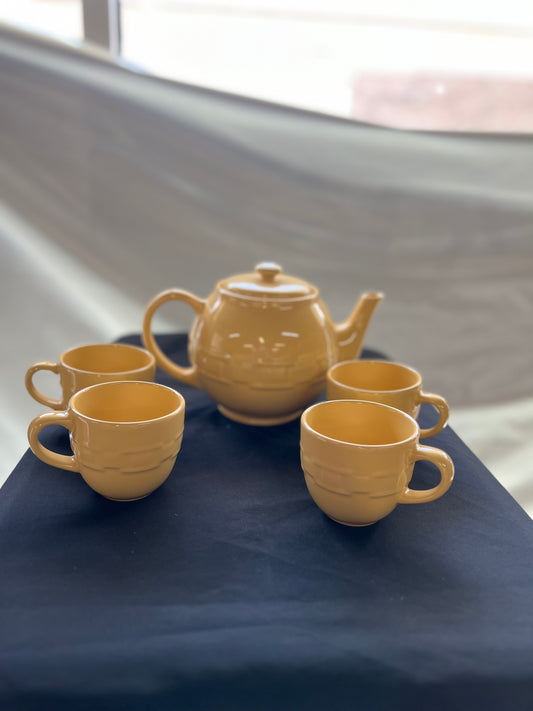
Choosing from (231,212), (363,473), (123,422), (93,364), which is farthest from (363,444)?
(231,212)

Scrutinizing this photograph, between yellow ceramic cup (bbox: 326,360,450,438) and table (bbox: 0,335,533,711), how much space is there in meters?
0.09

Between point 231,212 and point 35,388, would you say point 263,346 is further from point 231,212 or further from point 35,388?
point 231,212

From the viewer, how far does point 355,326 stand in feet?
2.41

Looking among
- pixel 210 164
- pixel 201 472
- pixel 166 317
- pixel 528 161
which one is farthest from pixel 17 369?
pixel 528 161

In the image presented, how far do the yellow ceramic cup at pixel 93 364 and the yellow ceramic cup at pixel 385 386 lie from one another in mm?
178

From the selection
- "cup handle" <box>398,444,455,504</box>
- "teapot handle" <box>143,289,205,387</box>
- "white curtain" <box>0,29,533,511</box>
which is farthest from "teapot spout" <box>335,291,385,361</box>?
"white curtain" <box>0,29,533,511</box>

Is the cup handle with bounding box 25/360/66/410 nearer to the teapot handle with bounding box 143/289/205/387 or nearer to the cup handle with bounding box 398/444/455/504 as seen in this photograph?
the teapot handle with bounding box 143/289/205/387

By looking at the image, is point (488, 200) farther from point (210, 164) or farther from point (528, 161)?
point (210, 164)

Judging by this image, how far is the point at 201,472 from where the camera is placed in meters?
0.58

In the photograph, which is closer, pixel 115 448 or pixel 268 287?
pixel 115 448

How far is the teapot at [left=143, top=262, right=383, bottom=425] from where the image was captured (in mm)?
625

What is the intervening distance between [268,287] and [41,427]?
0.25 meters

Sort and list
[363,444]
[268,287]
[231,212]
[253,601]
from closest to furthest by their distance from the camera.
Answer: [253,601] < [363,444] < [268,287] < [231,212]

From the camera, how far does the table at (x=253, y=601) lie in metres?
0.38
